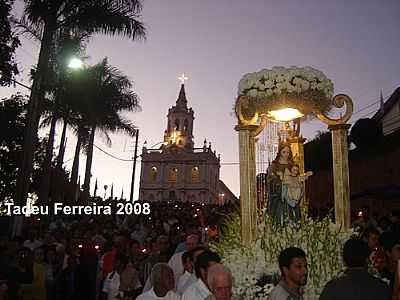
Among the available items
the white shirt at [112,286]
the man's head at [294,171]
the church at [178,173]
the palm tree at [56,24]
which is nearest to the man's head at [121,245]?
the white shirt at [112,286]

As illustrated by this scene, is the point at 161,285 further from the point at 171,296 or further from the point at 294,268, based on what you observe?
the point at 294,268

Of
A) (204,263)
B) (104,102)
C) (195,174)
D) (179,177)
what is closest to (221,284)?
(204,263)

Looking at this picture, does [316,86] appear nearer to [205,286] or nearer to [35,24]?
[205,286]

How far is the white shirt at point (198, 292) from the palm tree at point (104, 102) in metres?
26.2

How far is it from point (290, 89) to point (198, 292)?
4.88 meters

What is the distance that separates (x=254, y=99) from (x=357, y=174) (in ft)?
47.3

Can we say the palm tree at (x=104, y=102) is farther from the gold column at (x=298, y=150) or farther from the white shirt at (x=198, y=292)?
the white shirt at (x=198, y=292)

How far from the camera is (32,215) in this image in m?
25.5

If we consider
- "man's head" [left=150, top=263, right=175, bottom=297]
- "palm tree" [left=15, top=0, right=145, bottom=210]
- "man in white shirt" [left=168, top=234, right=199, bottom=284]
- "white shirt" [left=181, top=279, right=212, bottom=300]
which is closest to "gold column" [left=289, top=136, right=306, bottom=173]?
"man in white shirt" [left=168, top=234, right=199, bottom=284]

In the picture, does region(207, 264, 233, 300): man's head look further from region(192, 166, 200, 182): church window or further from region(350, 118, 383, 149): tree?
region(192, 166, 200, 182): church window

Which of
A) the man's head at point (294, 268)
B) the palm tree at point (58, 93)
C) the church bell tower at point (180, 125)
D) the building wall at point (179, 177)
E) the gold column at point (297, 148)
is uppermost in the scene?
the church bell tower at point (180, 125)

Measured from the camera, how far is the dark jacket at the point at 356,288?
4172 mm

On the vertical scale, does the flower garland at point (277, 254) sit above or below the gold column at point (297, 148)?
below

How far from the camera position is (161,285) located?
5.30 meters
